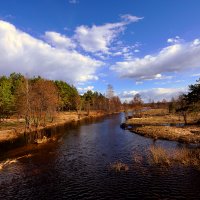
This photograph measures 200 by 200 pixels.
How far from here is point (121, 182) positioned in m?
29.0

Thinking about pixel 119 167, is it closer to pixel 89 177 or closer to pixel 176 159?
pixel 89 177

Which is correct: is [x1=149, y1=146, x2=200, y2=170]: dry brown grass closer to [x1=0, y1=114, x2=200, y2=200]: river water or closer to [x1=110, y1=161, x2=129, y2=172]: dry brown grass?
[x1=0, y1=114, x2=200, y2=200]: river water

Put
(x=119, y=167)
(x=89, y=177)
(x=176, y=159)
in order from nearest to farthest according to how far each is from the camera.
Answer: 1. (x=89, y=177)
2. (x=119, y=167)
3. (x=176, y=159)

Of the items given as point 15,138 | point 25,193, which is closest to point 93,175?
point 25,193

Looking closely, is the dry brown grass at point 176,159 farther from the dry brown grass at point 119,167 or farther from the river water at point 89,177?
the dry brown grass at point 119,167

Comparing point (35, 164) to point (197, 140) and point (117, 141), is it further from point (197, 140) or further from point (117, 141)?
point (197, 140)

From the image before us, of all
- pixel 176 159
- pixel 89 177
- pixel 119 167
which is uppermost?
pixel 176 159

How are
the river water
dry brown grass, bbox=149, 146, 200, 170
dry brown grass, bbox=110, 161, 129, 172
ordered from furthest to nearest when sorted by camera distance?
dry brown grass, bbox=149, 146, 200, 170 → dry brown grass, bbox=110, 161, 129, 172 → the river water

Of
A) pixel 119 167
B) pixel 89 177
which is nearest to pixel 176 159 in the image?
pixel 119 167

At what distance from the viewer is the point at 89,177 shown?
103 feet

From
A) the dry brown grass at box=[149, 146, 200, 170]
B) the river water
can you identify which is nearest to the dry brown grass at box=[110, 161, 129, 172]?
the river water

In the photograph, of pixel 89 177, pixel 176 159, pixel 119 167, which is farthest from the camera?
pixel 176 159

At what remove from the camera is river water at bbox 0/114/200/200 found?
26000 millimetres

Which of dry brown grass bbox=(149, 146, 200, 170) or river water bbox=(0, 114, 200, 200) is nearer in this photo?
river water bbox=(0, 114, 200, 200)
